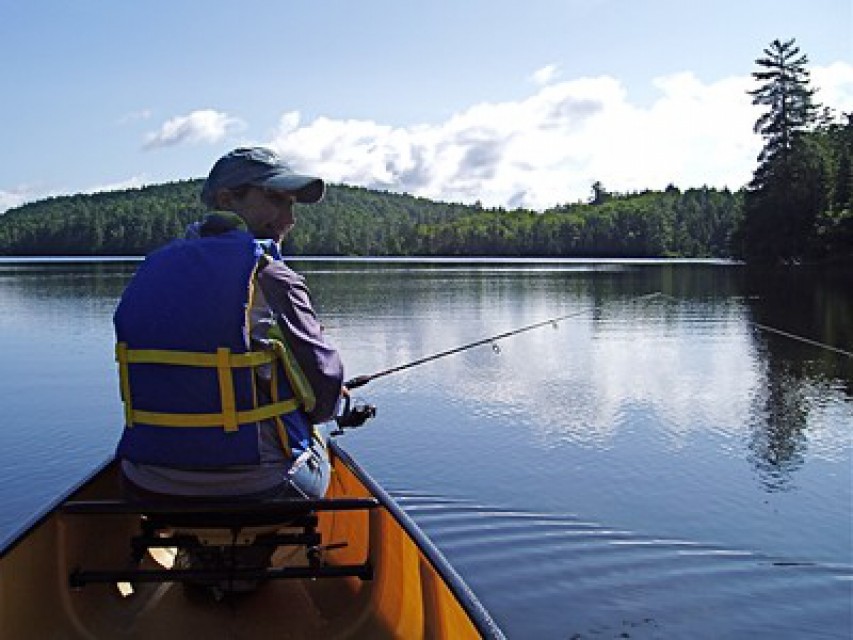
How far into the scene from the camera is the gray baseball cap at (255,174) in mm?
3746

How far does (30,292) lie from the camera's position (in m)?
44.7

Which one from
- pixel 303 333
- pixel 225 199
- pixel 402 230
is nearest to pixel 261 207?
pixel 225 199

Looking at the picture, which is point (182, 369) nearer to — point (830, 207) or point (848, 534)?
point (848, 534)

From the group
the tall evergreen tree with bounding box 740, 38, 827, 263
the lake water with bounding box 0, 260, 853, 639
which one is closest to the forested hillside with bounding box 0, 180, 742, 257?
the tall evergreen tree with bounding box 740, 38, 827, 263

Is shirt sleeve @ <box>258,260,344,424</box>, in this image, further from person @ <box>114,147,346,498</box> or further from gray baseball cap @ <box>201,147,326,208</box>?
gray baseball cap @ <box>201,147,326,208</box>

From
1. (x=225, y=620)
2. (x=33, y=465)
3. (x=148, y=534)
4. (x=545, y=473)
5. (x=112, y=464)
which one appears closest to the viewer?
(x=148, y=534)

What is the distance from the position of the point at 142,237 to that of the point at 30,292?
99.7 metres

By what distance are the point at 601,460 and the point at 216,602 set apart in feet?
23.4

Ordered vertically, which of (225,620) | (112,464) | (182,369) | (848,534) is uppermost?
(182,369)

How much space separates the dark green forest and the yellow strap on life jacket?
54.0 meters

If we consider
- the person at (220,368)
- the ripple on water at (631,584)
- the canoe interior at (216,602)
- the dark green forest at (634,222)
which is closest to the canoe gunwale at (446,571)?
the canoe interior at (216,602)

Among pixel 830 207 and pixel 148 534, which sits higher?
pixel 830 207

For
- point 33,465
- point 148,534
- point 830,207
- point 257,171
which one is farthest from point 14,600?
point 830,207

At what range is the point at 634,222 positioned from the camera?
14762 cm
